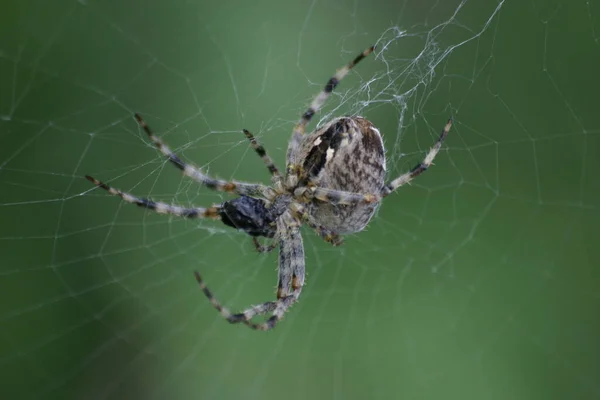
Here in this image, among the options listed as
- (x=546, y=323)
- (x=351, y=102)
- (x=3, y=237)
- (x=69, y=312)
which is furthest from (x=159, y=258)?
(x=546, y=323)

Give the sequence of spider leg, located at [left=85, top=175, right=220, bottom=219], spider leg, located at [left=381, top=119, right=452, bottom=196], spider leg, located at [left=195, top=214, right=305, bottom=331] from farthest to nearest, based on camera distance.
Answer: spider leg, located at [left=195, top=214, right=305, bottom=331]
spider leg, located at [left=381, top=119, right=452, bottom=196]
spider leg, located at [left=85, top=175, right=220, bottom=219]

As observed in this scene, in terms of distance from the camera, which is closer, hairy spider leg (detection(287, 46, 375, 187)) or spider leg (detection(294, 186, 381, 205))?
spider leg (detection(294, 186, 381, 205))

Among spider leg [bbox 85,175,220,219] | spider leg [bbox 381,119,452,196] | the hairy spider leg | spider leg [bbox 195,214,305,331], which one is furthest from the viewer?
spider leg [bbox 195,214,305,331]

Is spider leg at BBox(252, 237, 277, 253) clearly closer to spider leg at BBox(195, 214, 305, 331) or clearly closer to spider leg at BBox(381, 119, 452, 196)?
spider leg at BBox(195, 214, 305, 331)

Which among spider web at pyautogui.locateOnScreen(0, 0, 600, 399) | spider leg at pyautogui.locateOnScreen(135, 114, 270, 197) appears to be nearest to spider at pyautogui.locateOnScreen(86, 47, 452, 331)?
spider leg at pyautogui.locateOnScreen(135, 114, 270, 197)

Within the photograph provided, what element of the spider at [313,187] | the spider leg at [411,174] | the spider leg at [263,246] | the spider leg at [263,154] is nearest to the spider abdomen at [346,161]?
the spider at [313,187]

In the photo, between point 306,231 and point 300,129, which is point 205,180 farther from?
point 306,231

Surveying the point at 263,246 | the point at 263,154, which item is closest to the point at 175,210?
the point at 263,154

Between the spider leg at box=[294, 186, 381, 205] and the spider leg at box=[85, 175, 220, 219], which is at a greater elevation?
the spider leg at box=[85, 175, 220, 219]
